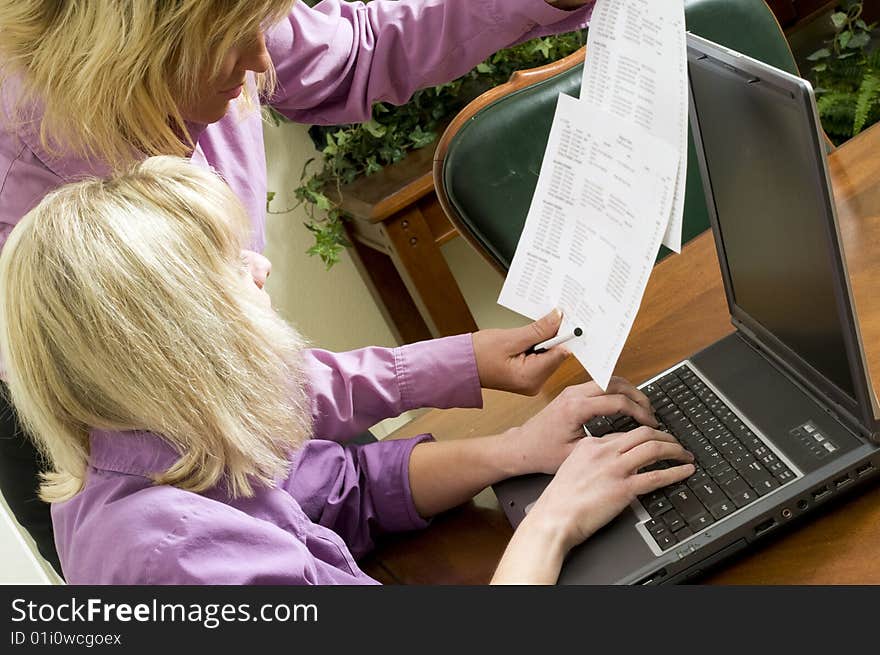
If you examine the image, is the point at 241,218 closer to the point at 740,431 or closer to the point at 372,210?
the point at 740,431

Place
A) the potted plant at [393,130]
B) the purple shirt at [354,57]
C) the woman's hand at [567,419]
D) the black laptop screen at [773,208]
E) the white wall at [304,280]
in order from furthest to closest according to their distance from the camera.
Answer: the white wall at [304,280], the potted plant at [393,130], the purple shirt at [354,57], the woman's hand at [567,419], the black laptop screen at [773,208]

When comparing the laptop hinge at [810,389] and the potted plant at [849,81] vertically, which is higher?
the laptop hinge at [810,389]

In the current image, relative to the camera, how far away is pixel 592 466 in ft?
3.16

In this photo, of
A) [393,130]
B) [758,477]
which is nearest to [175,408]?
[758,477]

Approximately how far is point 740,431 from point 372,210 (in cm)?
134

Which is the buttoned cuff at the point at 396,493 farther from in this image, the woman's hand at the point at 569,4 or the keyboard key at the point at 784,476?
the woman's hand at the point at 569,4

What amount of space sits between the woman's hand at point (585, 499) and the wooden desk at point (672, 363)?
0.09 metres

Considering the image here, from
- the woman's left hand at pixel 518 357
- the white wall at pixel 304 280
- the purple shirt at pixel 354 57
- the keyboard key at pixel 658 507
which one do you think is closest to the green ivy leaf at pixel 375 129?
the white wall at pixel 304 280

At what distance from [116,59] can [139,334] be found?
29cm

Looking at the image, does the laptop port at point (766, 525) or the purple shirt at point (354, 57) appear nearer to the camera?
the laptop port at point (766, 525)

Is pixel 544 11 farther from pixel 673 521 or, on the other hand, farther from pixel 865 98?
pixel 865 98

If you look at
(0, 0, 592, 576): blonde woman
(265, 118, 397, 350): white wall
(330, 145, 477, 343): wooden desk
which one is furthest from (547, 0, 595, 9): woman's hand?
(265, 118, 397, 350): white wall

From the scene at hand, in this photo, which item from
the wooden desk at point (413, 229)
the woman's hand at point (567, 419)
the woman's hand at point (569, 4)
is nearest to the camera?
the woman's hand at point (567, 419)

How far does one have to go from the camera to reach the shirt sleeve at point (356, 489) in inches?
43.6
